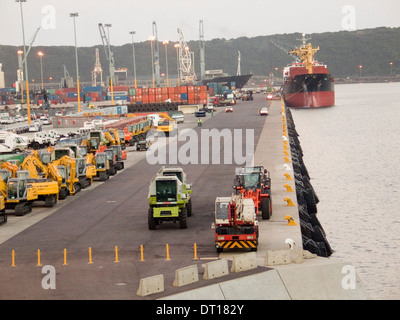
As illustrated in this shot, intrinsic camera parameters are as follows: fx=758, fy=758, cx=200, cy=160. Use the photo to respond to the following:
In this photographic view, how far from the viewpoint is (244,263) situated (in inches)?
1219

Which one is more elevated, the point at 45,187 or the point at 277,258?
the point at 45,187

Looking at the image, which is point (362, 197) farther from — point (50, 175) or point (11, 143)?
point (11, 143)

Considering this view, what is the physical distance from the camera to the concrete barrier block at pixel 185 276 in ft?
95.5

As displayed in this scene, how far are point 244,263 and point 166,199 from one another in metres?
10.8

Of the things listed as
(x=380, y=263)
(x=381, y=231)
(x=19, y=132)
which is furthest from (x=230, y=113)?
(x=380, y=263)

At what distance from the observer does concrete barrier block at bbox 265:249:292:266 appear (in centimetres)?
3158

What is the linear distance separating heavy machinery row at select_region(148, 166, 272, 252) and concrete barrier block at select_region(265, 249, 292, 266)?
302 cm

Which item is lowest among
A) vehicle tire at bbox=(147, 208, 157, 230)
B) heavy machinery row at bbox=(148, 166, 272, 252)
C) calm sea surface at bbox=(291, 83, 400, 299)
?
calm sea surface at bbox=(291, 83, 400, 299)

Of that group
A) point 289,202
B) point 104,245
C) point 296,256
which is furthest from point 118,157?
point 296,256

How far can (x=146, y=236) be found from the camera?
132 feet

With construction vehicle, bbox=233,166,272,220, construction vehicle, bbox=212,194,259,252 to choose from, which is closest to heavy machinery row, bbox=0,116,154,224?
construction vehicle, bbox=233,166,272,220

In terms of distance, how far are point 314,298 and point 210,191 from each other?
82.7 ft

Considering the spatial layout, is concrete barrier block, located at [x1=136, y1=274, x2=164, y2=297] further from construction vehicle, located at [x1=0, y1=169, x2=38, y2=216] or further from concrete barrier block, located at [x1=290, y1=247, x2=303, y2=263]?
construction vehicle, located at [x1=0, y1=169, x2=38, y2=216]

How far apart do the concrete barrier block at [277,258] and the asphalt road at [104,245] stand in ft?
11.8
